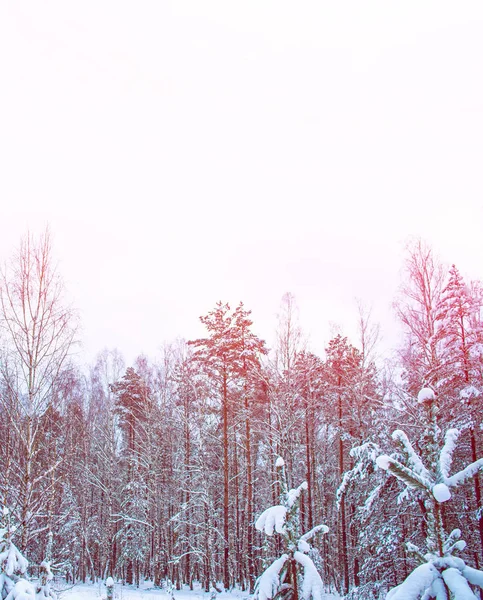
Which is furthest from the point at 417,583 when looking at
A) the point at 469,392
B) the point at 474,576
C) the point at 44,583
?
the point at 469,392

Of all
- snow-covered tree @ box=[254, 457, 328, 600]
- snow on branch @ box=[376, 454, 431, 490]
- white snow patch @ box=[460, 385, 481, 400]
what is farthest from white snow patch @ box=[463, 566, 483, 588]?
white snow patch @ box=[460, 385, 481, 400]

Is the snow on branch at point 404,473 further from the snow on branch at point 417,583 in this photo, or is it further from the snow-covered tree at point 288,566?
the snow-covered tree at point 288,566

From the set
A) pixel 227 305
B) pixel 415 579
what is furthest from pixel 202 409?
pixel 415 579

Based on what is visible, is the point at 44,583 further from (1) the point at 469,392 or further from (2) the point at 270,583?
(1) the point at 469,392

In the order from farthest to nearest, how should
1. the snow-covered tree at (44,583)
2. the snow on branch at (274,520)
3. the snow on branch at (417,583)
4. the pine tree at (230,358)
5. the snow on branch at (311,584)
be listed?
the pine tree at (230,358)
the snow-covered tree at (44,583)
the snow on branch at (274,520)
the snow on branch at (311,584)
the snow on branch at (417,583)

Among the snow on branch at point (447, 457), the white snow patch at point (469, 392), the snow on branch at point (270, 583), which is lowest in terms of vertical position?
the snow on branch at point (270, 583)

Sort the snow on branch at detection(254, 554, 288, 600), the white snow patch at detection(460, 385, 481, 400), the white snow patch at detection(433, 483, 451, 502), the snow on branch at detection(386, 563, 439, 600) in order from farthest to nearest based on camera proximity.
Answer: the white snow patch at detection(460, 385, 481, 400) → the snow on branch at detection(254, 554, 288, 600) → the white snow patch at detection(433, 483, 451, 502) → the snow on branch at detection(386, 563, 439, 600)

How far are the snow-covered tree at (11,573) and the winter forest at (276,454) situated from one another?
0.10 ft

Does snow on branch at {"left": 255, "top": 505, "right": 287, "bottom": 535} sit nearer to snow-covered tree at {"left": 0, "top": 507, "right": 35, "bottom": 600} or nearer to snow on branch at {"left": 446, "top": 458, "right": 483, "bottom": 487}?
snow on branch at {"left": 446, "top": 458, "right": 483, "bottom": 487}

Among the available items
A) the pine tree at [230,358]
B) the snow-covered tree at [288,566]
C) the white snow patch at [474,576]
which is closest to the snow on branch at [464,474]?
the white snow patch at [474,576]

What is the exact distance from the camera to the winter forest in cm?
631

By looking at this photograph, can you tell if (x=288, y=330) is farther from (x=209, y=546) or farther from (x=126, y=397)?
(x=126, y=397)

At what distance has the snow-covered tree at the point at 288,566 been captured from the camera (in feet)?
19.5

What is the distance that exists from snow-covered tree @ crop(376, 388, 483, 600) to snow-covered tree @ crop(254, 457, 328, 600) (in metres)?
1.71
